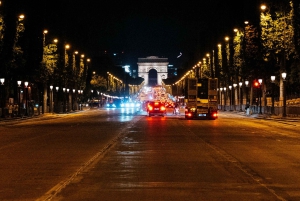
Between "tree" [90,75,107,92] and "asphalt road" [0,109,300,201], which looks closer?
"asphalt road" [0,109,300,201]

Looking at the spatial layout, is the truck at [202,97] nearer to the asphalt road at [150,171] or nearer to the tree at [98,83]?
the asphalt road at [150,171]

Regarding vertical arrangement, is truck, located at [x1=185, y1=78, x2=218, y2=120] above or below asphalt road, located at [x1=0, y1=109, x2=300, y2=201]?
above

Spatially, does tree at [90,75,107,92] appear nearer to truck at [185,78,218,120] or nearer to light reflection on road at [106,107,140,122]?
light reflection on road at [106,107,140,122]

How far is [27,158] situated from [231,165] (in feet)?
22.9

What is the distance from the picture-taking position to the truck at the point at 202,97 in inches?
2218

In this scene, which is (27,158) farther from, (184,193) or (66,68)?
(66,68)

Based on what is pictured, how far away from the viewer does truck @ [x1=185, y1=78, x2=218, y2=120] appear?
5634 cm

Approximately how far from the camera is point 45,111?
7956 centimetres

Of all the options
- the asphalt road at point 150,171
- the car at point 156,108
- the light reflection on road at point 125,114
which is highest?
the car at point 156,108

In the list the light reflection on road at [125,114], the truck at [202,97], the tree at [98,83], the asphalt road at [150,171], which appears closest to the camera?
the asphalt road at [150,171]

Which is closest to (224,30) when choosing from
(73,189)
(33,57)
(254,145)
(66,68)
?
(66,68)

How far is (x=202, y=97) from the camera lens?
56.5 meters

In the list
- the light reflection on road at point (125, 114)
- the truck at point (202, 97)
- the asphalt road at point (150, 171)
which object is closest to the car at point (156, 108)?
the light reflection on road at point (125, 114)

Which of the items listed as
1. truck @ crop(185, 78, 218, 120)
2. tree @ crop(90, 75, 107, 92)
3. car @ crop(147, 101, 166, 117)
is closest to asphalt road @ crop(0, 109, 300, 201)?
truck @ crop(185, 78, 218, 120)
